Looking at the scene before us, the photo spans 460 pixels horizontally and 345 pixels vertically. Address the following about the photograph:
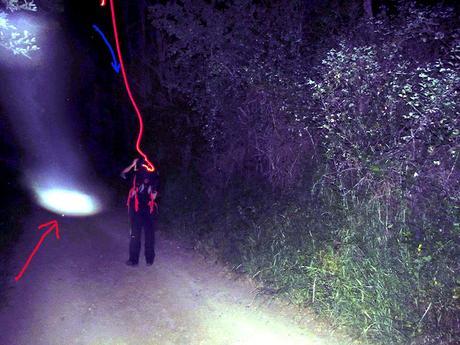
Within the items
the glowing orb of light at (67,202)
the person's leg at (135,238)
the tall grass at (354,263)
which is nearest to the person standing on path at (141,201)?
the person's leg at (135,238)

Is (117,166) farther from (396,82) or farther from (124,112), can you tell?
(396,82)

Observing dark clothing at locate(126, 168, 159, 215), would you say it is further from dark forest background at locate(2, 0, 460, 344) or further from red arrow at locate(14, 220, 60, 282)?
red arrow at locate(14, 220, 60, 282)

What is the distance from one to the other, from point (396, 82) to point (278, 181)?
11.0ft

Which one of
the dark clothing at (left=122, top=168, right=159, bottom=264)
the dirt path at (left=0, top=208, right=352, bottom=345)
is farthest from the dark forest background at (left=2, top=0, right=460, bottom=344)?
the dark clothing at (left=122, top=168, right=159, bottom=264)

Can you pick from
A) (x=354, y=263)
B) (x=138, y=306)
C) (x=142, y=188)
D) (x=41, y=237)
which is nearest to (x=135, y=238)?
(x=142, y=188)

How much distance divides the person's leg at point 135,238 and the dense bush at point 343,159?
5.28 feet

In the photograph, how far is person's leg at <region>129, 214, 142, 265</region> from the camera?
8344 millimetres

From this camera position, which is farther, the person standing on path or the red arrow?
the red arrow

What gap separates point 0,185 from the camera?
20.3 meters

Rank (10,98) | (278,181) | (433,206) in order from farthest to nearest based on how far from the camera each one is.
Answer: (10,98) < (278,181) < (433,206)

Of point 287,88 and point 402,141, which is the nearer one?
point 402,141

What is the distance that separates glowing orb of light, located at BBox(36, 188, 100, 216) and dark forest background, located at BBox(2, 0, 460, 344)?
5417 mm

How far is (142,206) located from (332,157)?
3690 mm

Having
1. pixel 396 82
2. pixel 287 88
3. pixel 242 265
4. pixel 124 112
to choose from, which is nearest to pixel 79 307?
pixel 242 265
